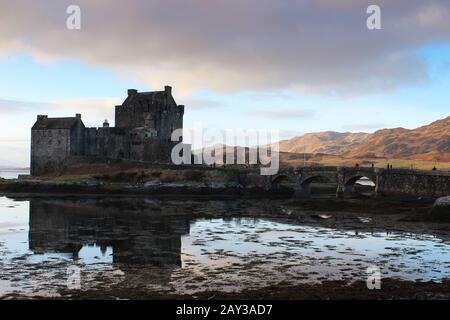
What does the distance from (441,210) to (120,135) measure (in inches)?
1797

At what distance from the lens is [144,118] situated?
68.1 metres

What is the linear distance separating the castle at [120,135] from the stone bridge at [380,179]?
17.7m

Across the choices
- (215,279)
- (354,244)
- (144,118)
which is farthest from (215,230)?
(144,118)

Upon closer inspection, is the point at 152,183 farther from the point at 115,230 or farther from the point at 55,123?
the point at 115,230

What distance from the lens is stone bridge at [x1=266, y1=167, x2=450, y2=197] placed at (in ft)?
149

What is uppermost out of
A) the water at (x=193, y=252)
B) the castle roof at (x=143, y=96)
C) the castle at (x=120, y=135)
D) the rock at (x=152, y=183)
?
the castle roof at (x=143, y=96)

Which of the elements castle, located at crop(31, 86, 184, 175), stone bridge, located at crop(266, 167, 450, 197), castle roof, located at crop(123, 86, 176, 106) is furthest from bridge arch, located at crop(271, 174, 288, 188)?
castle roof, located at crop(123, 86, 176, 106)

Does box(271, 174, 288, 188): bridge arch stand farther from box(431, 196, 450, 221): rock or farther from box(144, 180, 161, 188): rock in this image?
box(431, 196, 450, 221): rock

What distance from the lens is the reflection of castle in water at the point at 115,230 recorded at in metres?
20.5

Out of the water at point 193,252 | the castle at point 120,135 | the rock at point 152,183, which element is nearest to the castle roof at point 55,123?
the castle at point 120,135

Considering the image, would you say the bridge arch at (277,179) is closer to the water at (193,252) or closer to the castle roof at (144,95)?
the castle roof at (144,95)

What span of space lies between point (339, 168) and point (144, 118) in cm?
2866

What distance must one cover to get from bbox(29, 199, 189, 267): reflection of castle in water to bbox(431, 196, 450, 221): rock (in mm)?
16354
